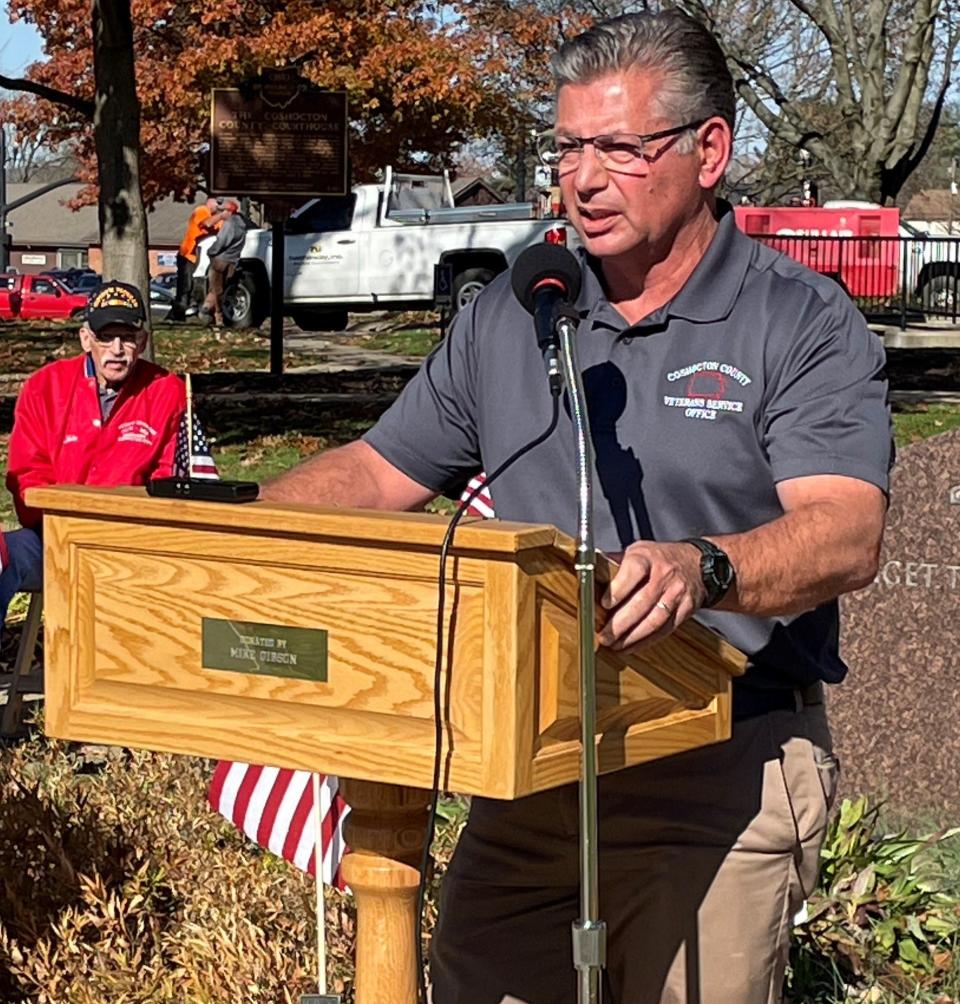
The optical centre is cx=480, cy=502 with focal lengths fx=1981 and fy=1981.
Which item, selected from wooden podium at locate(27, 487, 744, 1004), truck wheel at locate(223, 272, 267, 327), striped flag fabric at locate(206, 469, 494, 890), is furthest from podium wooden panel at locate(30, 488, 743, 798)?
truck wheel at locate(223, 272, 267, 327)

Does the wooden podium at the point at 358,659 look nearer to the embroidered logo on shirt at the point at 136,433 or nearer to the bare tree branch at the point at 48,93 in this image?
the embroidered logo on shirt at the point at 136,433

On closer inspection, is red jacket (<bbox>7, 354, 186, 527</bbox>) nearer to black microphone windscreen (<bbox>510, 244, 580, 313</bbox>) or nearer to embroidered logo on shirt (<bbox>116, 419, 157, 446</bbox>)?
embroidered logo on shirt (<bbox>116, 419, 157, 446</bbox>)

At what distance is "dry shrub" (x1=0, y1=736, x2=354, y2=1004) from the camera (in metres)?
4.28

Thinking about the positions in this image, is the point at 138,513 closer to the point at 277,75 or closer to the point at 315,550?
the point at 315,550

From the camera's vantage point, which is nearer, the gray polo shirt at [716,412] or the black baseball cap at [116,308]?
the gray polo shirt at [716,412]

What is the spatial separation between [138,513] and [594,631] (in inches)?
25.6

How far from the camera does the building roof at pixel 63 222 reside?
93.8m

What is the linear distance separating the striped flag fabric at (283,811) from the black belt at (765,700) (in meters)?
1.75

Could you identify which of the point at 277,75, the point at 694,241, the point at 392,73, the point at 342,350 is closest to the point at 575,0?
the point at 392,73

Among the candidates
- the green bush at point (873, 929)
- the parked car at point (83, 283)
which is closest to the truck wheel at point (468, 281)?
the green bush at point (873, 929)

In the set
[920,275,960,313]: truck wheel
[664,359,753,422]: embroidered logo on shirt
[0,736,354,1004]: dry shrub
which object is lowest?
[0,736,354,1004]: dry shrub

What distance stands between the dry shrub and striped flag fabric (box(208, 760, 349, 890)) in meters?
0.08

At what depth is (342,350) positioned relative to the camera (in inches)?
886

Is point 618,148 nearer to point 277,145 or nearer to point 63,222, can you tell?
point 277,145
